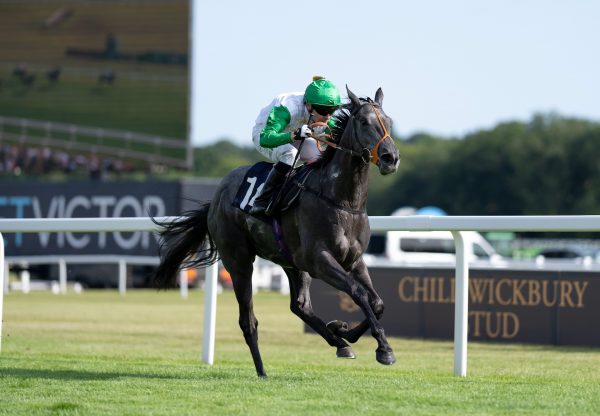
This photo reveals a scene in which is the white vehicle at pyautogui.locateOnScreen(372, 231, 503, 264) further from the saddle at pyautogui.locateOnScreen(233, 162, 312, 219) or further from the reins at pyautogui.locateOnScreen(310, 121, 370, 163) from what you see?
the reins at pyautogui.locateOnScreen(310, 121, 370, 163)

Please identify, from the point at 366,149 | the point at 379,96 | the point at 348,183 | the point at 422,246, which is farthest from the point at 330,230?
the point at 422,246

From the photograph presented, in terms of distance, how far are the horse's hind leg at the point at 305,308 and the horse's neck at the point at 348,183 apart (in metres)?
0.77

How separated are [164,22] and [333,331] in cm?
1729

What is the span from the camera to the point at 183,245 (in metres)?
7.55

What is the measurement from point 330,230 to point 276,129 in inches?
27.7

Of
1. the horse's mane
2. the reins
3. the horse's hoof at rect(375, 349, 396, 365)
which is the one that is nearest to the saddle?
the horse's mane

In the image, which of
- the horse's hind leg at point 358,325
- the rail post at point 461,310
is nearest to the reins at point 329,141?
the horse's hind leg at point 358,325

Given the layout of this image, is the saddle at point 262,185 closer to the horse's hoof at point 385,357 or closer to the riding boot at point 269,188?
the riding boot at point 269,188

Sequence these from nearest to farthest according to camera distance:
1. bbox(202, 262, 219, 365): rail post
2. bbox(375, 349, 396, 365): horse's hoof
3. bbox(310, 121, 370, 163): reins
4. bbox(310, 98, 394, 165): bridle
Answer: bbox(375, 349, 396, 365): horse's hoof → bbox(310, 98, 394, 165): bridle → bbox(310, 121, 370, 163): reins → bbox(202, 262, 219, 365): rail post

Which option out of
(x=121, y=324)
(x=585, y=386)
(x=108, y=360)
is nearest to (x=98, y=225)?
(x=108, y=360)

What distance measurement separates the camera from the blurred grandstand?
22.8 m

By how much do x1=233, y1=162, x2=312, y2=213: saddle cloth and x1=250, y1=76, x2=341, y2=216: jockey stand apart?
0.24 feet

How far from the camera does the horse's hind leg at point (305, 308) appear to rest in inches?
253

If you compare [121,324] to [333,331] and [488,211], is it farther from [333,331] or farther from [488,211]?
[488,211]
